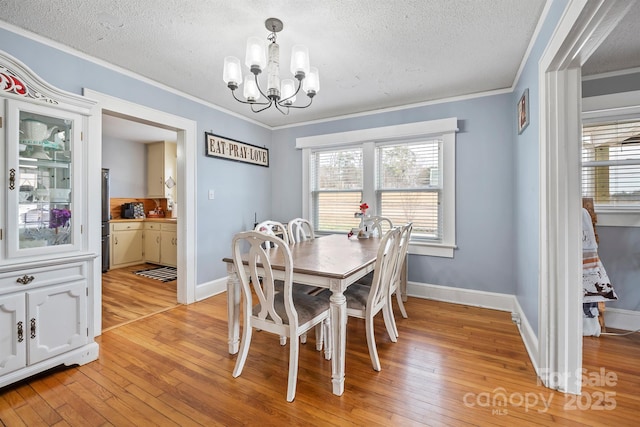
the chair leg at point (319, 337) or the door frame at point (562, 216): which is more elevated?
the door frame at point (562, 216)

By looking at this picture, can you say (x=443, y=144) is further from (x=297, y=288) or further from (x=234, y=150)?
(x=234, y=150)

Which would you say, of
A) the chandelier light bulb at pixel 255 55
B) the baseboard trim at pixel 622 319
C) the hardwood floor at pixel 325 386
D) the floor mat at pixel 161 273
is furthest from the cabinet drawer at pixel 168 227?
the baseboard trim at pixel 622 319

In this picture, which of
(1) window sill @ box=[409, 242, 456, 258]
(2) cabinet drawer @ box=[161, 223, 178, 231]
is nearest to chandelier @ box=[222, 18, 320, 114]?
(1) window sill @ box=[409, 242, 456, 258]

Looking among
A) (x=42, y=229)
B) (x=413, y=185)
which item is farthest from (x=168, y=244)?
(x=413, y=185)

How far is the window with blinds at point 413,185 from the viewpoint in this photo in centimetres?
344

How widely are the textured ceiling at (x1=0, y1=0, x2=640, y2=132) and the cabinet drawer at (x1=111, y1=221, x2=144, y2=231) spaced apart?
3217 mm

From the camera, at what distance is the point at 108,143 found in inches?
204

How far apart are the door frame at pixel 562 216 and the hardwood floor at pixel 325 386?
9.7 inches

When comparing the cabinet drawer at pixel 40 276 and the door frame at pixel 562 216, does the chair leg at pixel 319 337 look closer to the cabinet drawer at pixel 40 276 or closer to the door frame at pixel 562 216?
the door frame at pixel 562 216

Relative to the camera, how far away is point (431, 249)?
340 cm

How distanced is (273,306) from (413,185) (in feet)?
7.99

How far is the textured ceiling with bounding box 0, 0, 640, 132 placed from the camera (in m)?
1.81

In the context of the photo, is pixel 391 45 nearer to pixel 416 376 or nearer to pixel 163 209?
pixel 416 376

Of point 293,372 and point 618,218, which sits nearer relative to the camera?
point 293,372
